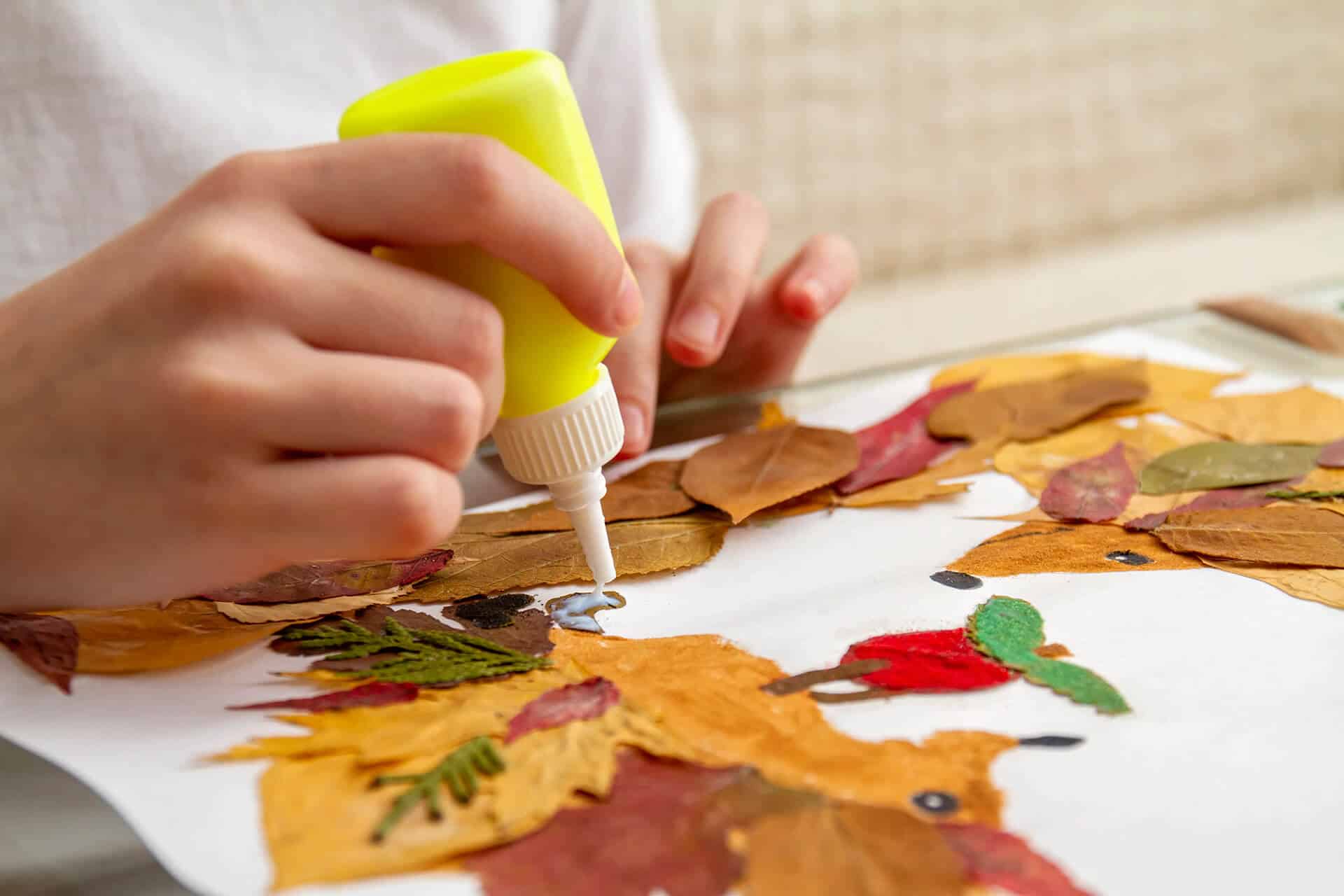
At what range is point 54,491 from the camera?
237mm

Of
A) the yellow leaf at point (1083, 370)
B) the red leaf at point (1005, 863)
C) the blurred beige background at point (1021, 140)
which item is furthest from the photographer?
the blurred beige background at point (1021, 140)

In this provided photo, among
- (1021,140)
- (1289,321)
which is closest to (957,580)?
(1289,321)

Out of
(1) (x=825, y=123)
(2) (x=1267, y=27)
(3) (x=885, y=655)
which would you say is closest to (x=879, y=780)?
(3) (x=885, y=655)

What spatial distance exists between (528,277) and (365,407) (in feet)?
0.14

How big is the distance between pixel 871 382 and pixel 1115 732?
0.76ft

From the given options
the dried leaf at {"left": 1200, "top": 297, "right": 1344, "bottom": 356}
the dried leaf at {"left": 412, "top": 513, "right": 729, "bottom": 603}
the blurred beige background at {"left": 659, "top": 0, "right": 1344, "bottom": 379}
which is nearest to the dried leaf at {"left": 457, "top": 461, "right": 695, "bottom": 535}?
the dried leaf at {"left": 412, "top": 513, "right": 729, "bottom": 603}

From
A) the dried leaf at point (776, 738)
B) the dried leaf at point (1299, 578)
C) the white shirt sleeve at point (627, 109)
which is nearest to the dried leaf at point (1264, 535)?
the dried leaf at point (1299, 578)

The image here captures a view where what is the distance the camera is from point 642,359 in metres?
0.39

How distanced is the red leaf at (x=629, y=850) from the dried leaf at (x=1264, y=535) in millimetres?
155

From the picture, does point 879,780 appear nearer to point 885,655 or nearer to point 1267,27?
point 885,655

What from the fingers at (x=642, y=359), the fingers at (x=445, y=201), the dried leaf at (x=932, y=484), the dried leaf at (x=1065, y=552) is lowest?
the dried leaf at (x=1065, y=552)

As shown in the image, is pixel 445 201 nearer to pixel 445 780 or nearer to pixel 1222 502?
pixel 445 780

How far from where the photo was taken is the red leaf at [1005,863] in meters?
0.17

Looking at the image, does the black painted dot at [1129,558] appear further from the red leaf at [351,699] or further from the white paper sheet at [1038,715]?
the red leaf at [351,699]
